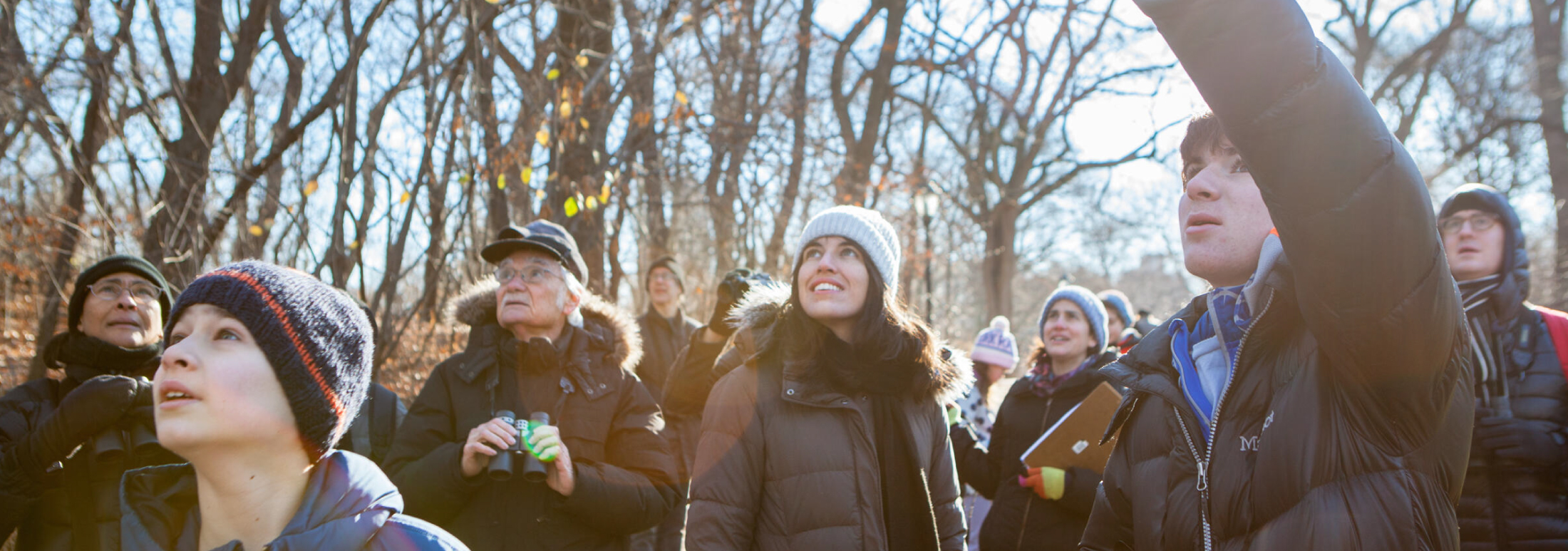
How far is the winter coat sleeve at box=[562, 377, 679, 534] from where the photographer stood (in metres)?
2.90

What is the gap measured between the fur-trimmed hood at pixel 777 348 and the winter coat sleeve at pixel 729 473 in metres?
0.14

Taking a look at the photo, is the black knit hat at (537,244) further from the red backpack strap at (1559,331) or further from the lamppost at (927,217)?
the lamppost at (927,217)

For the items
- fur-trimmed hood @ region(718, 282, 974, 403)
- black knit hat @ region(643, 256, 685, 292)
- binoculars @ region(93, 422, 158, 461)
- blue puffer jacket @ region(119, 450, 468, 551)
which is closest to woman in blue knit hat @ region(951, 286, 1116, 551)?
fur-trimmed hood @ region(718, 282, 974, 403)

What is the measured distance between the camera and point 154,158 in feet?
16.0

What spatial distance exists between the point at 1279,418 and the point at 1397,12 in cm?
2083

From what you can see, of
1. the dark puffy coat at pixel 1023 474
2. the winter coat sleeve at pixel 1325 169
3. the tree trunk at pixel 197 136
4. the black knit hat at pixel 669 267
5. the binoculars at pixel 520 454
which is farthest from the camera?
the black knit hat at pixel 669 267

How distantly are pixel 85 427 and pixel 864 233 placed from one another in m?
2.36

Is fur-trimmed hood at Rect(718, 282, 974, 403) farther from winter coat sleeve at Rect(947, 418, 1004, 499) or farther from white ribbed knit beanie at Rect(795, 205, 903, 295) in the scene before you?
winter coat sleeve at Rect(947, 418, 1004, 499)

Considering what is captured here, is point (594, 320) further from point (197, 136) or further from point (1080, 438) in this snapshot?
point (197, 136)

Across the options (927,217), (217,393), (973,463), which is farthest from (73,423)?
(927,217)

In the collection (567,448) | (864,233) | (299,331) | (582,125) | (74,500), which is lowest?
(74,500)

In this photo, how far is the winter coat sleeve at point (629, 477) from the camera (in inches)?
114

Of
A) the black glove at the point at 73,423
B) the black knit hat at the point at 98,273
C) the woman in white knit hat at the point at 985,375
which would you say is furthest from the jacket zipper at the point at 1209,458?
the woman in white knit hat at the point at 985,375

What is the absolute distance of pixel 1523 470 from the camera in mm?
2859
